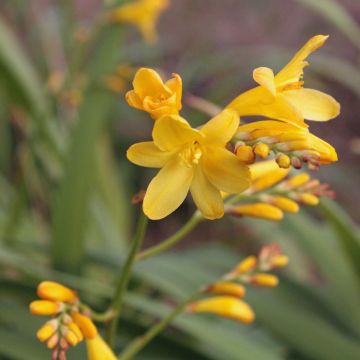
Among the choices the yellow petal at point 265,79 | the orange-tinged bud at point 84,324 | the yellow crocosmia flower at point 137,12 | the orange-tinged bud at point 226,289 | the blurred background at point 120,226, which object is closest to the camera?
the yellow petal at point 265,79

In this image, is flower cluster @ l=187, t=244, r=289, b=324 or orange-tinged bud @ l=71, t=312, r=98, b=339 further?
flower cluster @ l=187, t=244, r=289, b=324

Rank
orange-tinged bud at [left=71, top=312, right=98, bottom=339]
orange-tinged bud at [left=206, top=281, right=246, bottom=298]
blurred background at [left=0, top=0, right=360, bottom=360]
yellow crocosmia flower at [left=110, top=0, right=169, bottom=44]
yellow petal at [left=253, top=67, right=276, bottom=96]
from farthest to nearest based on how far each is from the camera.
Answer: yellow crocosmia flower at [left=110, top=0, right=169, bottom=44]
blurred background at [left=0, top=0, right=360, bottom=360]
orange-tinged bud at [left=206, top=281, right=246, bottom=298]
orange-tinged bud at [left=71, top=312, right=98, bottom=339]
yellow petal at [left=253, top=67, right=276, bottom=96]

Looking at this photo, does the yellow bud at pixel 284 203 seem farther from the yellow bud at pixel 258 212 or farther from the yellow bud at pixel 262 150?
the yellow bud at pixel 262 150

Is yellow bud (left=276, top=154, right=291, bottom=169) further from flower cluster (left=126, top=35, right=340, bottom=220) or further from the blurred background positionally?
the blurred background

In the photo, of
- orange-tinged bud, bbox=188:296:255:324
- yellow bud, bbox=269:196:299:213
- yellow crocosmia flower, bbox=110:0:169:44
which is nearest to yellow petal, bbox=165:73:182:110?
yellow bud, bbox=269:196:299:213

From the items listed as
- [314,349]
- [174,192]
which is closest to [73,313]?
A: [174,192]

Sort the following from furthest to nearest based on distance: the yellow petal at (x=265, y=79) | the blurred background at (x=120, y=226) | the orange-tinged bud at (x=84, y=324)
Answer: the blurred background at (x=120, y=226)
the orange-tinged bud at (x=84, y=324)
the yellow petal at (x=265, y=79)

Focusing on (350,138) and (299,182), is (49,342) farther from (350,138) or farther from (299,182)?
(350,138)

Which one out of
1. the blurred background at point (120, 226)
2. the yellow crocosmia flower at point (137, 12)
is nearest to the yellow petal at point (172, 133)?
the blurred background at point (120, 226)

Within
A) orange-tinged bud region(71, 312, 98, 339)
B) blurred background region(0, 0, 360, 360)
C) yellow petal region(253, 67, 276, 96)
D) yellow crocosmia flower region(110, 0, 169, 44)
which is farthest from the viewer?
yellow crocosmia flower region(110, 0, 169, 44)
